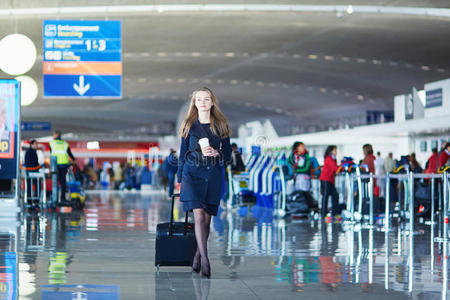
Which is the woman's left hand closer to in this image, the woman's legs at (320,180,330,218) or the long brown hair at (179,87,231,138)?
the long brown hair at (179,87,231,138)

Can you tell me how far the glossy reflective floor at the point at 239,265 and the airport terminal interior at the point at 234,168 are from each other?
0.03 metres

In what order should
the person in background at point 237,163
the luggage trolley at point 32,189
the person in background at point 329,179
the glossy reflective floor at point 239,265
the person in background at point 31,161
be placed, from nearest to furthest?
the glossy reflective floor at point 239,265, the person in background at point 329,179, the luggage trolley at point 32,189, the person in background at point 31,161, the person in background at point 237,163

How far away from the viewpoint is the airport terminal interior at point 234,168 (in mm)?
6633

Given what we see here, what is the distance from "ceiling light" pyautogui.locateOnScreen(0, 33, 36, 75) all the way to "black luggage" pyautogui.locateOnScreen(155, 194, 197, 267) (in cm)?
838

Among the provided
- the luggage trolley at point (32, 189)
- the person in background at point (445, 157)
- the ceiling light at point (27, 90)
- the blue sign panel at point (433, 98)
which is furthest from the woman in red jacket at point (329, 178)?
the blue sign panel at point (433, 98)

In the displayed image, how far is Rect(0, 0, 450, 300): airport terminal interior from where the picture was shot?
663 cm

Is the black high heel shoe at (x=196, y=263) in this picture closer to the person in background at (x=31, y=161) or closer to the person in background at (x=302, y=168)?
the person in background at (x=302, y=168)

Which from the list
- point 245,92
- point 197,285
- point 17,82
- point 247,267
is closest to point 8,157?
point 17,82

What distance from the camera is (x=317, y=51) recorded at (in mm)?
29969

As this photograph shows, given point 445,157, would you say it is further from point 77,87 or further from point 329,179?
point 77,87

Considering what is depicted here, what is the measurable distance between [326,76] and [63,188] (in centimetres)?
2151

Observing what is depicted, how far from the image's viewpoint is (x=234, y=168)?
18656 millimetres

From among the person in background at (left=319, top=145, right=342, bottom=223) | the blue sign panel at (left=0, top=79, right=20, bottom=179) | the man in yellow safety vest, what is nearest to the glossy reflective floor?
the blue sign panel at (left=0, top=79, right=20, bottom=179)

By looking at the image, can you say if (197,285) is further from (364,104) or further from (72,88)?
(364,104)
